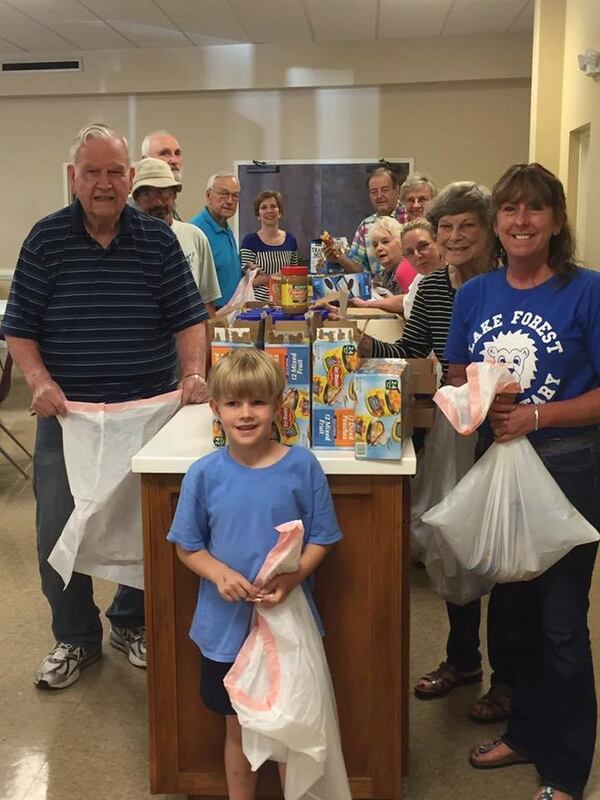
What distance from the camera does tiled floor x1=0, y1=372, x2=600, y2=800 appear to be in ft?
6.49

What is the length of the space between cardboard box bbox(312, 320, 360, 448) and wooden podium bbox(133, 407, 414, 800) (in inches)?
3.2

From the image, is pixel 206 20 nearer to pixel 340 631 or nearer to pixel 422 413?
pixel 422 413

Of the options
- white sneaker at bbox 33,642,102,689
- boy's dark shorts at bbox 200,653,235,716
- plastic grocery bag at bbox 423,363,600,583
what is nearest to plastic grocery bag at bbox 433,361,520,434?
plastic grocery bag at bbox 423,363,600,583

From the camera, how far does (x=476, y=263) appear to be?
2158 mm

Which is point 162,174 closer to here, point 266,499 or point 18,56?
point 266,499

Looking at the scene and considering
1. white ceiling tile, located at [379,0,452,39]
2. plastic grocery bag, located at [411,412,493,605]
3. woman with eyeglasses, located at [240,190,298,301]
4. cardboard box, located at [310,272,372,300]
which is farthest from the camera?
white ceiling tile, located at [379,0,452,39]

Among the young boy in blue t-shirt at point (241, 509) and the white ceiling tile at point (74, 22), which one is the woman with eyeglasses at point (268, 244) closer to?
the white ceiling tile at point (74, 22)

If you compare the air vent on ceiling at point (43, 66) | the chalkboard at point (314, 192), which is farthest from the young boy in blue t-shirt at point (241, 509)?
the air vent on ceiling at point (43, 66)

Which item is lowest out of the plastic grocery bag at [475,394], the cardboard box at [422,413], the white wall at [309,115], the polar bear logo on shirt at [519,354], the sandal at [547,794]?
the sandal at [547,794]

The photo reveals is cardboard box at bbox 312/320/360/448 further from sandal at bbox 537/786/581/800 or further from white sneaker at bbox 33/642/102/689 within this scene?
white sneaker at bbox 33/642/102/689

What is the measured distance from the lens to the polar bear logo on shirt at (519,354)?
5.57 feet

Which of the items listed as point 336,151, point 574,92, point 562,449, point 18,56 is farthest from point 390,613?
point 18,56

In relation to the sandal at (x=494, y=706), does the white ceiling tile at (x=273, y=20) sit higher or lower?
higher

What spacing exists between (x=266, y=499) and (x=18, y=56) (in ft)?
24.9
